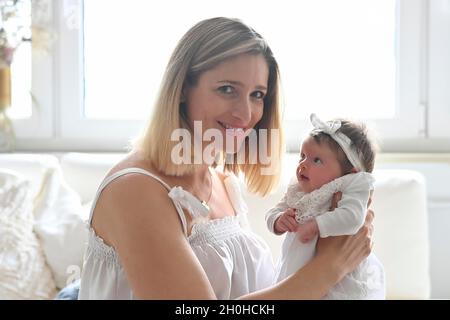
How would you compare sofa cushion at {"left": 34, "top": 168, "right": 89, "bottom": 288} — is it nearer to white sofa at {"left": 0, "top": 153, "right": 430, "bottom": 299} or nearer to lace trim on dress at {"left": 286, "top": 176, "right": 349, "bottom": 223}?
white sofa at {"left": 0, "top": 153, "right": 430, "bottom": 299}

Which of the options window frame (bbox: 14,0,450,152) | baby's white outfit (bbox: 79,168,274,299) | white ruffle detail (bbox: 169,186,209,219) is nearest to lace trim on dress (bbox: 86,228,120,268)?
baby's white outfit (bbox: 79,168,274,299)

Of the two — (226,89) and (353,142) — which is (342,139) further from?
(226,89)

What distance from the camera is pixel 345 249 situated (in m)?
1.01

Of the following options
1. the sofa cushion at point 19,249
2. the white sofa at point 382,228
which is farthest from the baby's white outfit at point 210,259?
the sofa cushion at point 19,249

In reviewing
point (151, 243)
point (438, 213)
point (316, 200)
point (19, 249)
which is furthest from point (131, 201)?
point (438, 213)

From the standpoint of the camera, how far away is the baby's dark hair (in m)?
1.04

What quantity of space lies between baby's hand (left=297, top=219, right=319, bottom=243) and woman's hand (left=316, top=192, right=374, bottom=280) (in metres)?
0.02

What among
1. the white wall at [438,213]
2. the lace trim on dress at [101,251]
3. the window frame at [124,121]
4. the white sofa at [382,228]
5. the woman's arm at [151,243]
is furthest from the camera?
the window frame at [124,121]

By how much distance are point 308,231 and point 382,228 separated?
627 mm

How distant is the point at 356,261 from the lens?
1.01m

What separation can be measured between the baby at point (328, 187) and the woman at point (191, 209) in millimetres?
38

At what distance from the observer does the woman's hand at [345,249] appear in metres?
1.00

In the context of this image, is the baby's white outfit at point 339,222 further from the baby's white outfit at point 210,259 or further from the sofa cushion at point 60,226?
the sofa cushion at point 60,226
